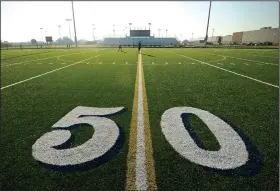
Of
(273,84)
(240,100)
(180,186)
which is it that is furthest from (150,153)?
(273,84)

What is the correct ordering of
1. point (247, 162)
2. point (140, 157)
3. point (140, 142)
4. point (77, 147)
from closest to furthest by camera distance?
point (247, 162) → point (140, 157) → point (77, 147) → point (140, 142)

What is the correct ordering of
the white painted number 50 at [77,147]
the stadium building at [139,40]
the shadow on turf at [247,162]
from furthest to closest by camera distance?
the stadium building at [139,40]
the white painted number 50 at [77,147]
the shadow on turf at [247,162]

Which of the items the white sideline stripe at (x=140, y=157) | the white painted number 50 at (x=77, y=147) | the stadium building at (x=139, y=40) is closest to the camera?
the white sideline stripe at (x=140, y=157)

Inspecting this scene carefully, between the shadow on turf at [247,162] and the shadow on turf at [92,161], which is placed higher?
the shadow on turf at [247,162]

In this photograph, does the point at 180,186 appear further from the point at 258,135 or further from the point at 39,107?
the point at 39,107

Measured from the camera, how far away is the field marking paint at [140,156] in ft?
7.77

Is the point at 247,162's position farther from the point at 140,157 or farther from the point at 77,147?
the point at 77,147

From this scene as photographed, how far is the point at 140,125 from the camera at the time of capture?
12.8 ft

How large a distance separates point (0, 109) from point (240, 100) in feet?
18.3

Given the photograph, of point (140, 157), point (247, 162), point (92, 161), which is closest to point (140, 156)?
point (140, 157)

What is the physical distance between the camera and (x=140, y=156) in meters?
2.89

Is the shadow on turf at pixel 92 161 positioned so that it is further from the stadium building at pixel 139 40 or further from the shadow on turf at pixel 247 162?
the stadium building at pixel 139 40

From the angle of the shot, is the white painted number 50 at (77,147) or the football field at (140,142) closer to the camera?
the football field at (140,142)

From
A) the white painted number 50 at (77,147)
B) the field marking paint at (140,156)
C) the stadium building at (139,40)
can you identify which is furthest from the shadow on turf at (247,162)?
the stadium building at (139,40)
